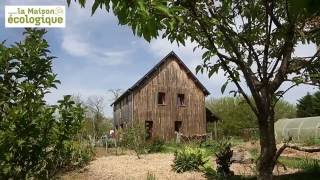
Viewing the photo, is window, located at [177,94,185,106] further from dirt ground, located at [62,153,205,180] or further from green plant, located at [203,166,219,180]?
green plant, located at [203,166,219,180]

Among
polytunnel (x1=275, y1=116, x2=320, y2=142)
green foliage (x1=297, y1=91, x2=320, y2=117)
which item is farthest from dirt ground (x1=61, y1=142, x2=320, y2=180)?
green foliage (x1=297, y1=91, x2=320, y2=117)

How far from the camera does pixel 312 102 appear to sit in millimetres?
42438

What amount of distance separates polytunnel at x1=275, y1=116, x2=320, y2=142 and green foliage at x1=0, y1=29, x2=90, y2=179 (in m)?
25.6

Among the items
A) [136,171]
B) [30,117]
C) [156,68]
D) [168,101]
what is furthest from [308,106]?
[30,117]

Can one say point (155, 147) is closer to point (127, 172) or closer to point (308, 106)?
point (127, 172)

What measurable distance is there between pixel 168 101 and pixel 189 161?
25794mm

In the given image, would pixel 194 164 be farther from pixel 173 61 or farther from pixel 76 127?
pixel 173 61

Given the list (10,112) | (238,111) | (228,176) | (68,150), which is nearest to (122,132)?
(228,176)

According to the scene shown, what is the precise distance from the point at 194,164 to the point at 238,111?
39.0 m

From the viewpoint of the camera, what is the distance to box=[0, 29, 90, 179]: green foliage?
559 centimetres

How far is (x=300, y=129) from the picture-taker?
33.0 meters

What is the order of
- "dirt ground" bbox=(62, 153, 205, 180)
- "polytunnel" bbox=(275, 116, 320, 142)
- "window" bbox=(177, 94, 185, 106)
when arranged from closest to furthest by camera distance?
"dirt ground" bbox=(62, 153, 205, 180) → "polytunnel" bbox=(275, 116, 320, 142) → "window" bbox=(177, 94, 185, 106)

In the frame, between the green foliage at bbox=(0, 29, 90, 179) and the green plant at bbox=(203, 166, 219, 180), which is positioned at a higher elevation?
the green foliage at bbox=(0, 29, 90, 179)

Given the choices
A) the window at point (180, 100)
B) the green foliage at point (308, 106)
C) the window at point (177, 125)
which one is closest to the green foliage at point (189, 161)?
the window at point (177, 125)
